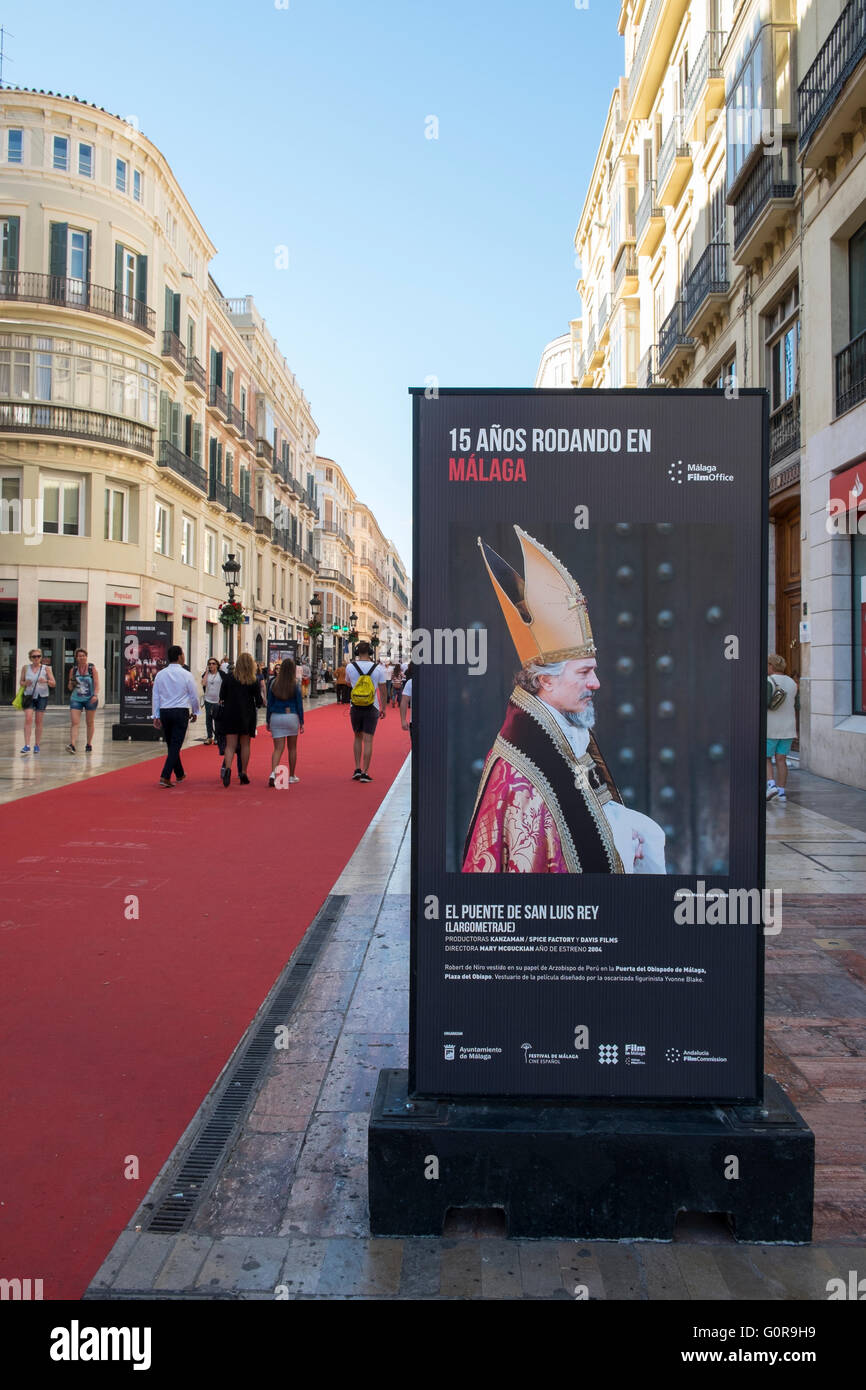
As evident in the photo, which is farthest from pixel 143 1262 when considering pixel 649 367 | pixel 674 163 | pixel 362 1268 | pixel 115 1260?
pixel 649 367

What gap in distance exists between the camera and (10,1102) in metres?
3.37

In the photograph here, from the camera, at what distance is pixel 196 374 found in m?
36.7

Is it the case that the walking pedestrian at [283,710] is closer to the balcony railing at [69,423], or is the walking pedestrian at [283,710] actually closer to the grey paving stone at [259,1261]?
the grey paving stone at [259,1261]

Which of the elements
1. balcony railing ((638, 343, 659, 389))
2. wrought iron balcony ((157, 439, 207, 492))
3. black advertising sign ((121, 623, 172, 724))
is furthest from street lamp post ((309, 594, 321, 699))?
black advertising sign ((121, 623, 172, 724))

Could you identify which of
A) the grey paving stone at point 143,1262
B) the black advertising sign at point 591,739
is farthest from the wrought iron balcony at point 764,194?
the grey paving stone at point 143,1262

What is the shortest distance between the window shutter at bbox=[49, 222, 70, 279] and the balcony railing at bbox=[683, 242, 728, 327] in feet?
64.8

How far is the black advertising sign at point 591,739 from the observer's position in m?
2.58

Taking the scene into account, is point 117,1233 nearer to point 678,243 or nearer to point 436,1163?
point 436,1163

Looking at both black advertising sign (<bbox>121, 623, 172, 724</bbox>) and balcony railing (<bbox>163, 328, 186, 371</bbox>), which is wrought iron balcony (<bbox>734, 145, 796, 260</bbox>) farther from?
→ balcony railing (<bbox>163, 328, 186, 371</bbox>)

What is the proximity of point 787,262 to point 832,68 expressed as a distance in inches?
104

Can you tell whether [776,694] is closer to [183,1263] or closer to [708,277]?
[183,1263]

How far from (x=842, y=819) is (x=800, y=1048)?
6.35 m
